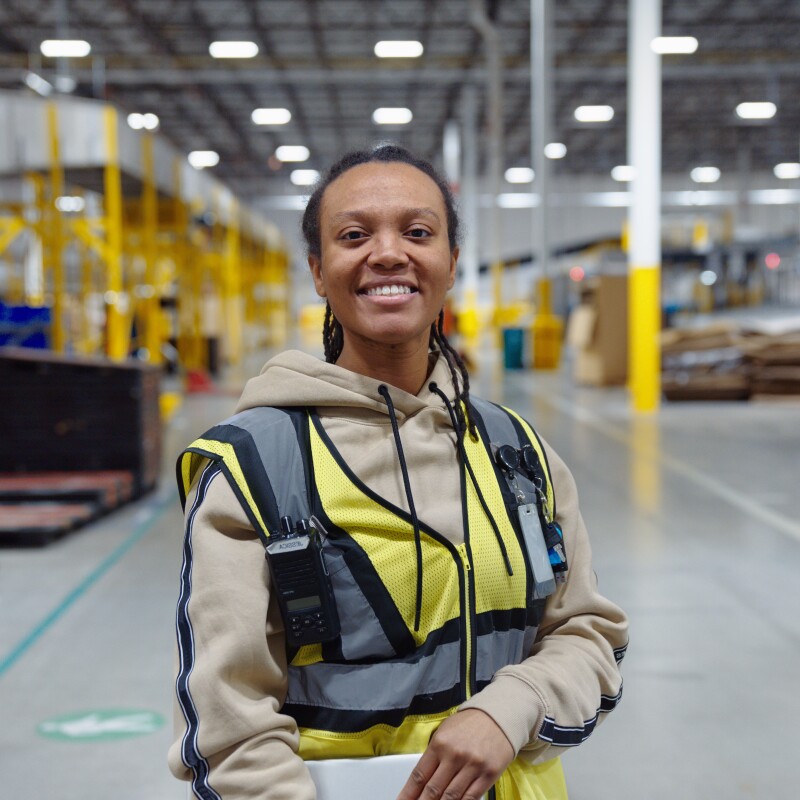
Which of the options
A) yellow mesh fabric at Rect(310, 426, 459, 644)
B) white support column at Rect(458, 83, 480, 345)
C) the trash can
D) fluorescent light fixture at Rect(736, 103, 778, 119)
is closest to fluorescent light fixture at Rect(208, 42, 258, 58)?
white support column at Rect(458, 83, 480, 345)

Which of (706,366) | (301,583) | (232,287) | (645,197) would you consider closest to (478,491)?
(301,583)

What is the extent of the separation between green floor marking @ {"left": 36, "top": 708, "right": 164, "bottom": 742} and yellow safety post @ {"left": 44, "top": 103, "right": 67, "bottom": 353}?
7851mm

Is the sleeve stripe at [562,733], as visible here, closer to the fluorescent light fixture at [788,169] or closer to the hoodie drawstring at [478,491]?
the hoodie drawstring at [478,491]

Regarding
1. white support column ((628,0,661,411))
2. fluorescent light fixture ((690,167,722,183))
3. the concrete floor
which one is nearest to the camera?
the concrete floor

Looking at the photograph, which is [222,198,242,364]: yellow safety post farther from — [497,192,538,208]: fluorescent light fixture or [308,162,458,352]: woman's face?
[497,192,538,208]: fluorescent light fixture

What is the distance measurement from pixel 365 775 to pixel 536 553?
39 cm

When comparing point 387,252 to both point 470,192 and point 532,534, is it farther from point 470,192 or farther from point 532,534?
point 470,192

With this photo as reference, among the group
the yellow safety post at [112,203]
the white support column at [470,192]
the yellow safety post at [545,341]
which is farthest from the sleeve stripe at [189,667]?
the white support column at [470,192]

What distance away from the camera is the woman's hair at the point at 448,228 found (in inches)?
57.9

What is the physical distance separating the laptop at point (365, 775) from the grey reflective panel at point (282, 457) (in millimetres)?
330

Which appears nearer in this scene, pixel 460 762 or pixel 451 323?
pixel 460 762

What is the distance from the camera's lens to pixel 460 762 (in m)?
1.24

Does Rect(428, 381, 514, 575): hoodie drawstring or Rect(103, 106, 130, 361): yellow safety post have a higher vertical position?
Rect(103, 106, 130, 361): yellow safety post

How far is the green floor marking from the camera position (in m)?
3.16
